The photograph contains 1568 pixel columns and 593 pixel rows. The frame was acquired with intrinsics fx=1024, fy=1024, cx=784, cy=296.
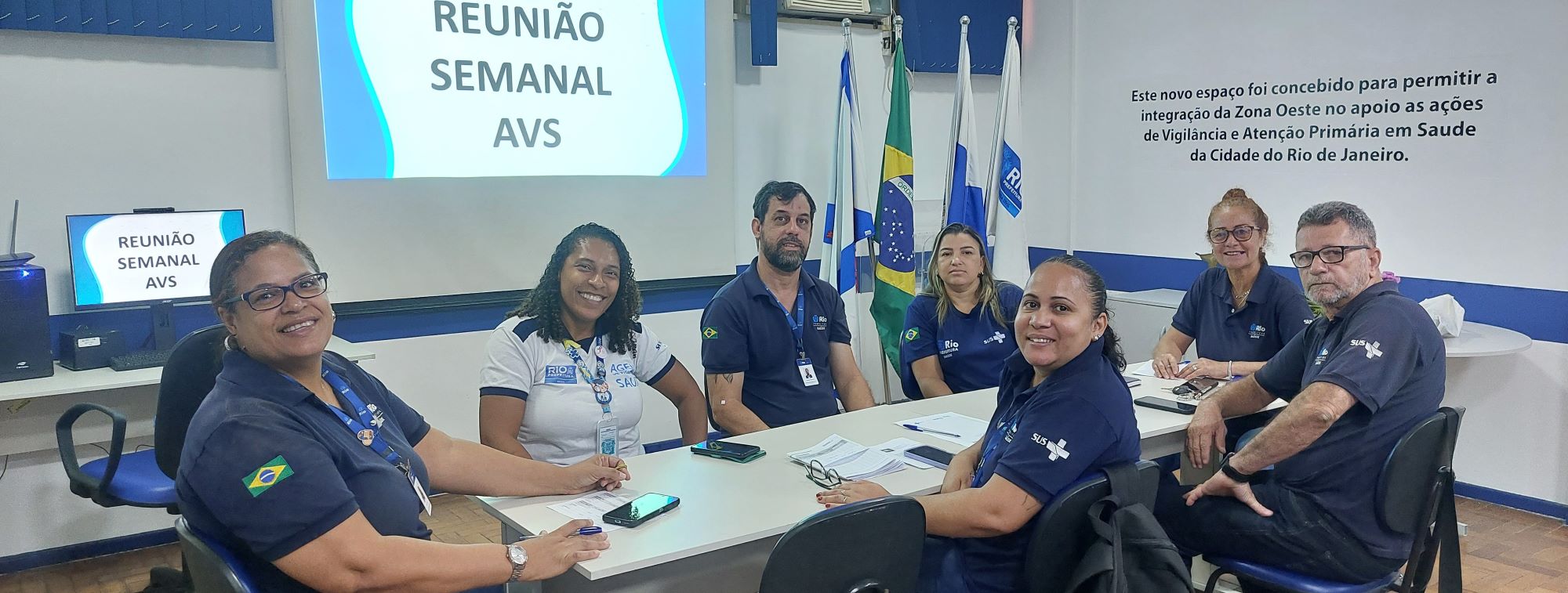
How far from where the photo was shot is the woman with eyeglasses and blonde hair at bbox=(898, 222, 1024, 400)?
3582 millimetres

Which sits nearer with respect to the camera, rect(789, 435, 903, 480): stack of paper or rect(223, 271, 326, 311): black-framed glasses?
rect(223, 271, 326, 311): black-framed glasses

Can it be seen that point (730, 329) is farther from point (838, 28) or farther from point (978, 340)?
point (838, 28)

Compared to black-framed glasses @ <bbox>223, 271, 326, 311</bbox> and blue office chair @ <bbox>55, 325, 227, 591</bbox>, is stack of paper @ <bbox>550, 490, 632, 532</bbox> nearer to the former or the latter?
black-framed glasses @ <bbox>223, 271, 326, 311</bbox>

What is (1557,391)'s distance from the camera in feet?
13.6

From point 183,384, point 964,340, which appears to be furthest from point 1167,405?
point 183,384

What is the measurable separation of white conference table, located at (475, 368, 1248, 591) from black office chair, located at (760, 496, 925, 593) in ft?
0.96

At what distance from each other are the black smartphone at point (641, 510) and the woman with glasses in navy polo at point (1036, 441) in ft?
1.12

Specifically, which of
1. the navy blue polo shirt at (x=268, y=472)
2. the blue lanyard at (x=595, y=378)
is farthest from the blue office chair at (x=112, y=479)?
the navy blue polo shirt at (x=268, y=472)

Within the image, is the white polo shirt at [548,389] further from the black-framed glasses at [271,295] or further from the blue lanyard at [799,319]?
the black-framed glasses at [271,295]

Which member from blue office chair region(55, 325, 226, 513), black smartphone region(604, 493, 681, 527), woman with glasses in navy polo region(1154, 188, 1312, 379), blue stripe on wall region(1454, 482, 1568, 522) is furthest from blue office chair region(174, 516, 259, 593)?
blue stripe on wall region(1454, 482, 1568, 522)

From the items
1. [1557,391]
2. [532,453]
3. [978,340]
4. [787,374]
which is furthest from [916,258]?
[532,453]

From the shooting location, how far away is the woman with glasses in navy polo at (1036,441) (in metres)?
2.03

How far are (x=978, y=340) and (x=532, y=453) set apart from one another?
5.24 feet

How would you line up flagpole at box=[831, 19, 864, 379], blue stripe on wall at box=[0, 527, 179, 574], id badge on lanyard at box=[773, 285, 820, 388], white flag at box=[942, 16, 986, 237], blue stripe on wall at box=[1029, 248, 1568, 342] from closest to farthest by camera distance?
id badge on lanyard at box=[773, 285, 820, 388] → blue stripe on wall at box=[0, 527, 179, 574] → blue stripe on wall at box=[1029, 248, 1568, 342] → flagpole at box=[831, 19, 864, 379] → white flag at box=[942, 16, 986, 237]
